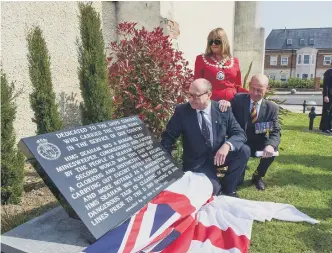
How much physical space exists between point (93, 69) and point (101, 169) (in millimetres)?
2135

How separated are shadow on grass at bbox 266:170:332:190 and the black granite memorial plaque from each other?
1.97 meters

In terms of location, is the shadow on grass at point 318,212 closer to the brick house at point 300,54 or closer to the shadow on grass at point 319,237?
the shadow on grass at point 319,237

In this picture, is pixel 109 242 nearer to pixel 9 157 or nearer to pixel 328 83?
pixel 9 157

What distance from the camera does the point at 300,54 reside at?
2127 inches

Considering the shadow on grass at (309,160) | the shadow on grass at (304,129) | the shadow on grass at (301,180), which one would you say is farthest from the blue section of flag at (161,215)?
the shadow on grass at (304,129)

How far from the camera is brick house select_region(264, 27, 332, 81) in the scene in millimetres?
53312

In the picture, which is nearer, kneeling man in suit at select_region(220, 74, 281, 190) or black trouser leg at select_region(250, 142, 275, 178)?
kneeling man in suit at select_region(220, 74, 281, 190)

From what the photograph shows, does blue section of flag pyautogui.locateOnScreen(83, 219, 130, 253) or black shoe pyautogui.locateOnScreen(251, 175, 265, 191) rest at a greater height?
blue section of flag pyautogui.locateOnScreen(83, 219, 130, 253)

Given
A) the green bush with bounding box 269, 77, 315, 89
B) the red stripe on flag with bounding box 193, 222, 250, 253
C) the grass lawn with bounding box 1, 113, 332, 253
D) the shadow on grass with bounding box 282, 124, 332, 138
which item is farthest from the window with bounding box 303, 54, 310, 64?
the red stripe on flag with bounding box 193, 222, 250, 253

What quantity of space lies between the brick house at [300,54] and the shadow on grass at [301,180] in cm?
5161

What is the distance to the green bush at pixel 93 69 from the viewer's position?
4195 mm

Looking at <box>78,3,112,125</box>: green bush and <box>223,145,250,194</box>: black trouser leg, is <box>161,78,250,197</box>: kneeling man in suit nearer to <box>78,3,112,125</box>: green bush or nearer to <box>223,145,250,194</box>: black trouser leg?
<box>223,145,250,194</box>: black trouser leg

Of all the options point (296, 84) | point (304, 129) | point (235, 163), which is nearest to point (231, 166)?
point (235, 163)

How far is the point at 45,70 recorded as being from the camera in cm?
375
